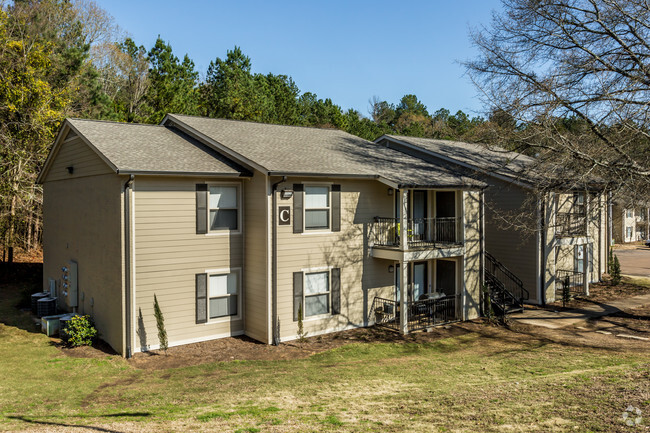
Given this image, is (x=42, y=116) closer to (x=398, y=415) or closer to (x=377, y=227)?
(x=377, y=227)

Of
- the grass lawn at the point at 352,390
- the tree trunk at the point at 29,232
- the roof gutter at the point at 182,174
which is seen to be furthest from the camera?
the tree trunk at the point at 29,232

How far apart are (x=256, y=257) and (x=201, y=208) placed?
7.30 ft

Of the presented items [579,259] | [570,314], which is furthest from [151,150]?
[579,259]

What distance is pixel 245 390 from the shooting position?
983cm

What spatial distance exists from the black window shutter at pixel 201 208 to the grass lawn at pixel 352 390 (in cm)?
408

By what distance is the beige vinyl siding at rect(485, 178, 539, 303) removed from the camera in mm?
19812

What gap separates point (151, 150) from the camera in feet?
47.6

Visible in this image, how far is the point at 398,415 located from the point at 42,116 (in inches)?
885

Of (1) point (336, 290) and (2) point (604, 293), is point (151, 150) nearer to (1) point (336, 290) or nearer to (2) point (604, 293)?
(1) point (336, 290)

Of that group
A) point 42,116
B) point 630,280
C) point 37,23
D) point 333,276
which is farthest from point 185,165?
point 630,280

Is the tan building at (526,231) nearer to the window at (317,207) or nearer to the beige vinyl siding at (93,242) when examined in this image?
the window at (317,207)

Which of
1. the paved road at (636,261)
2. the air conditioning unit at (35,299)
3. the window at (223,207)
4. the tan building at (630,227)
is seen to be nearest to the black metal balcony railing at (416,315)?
the window at (223,207)

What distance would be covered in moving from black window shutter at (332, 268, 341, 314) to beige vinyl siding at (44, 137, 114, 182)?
7496mm

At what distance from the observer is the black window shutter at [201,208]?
1400 cm
